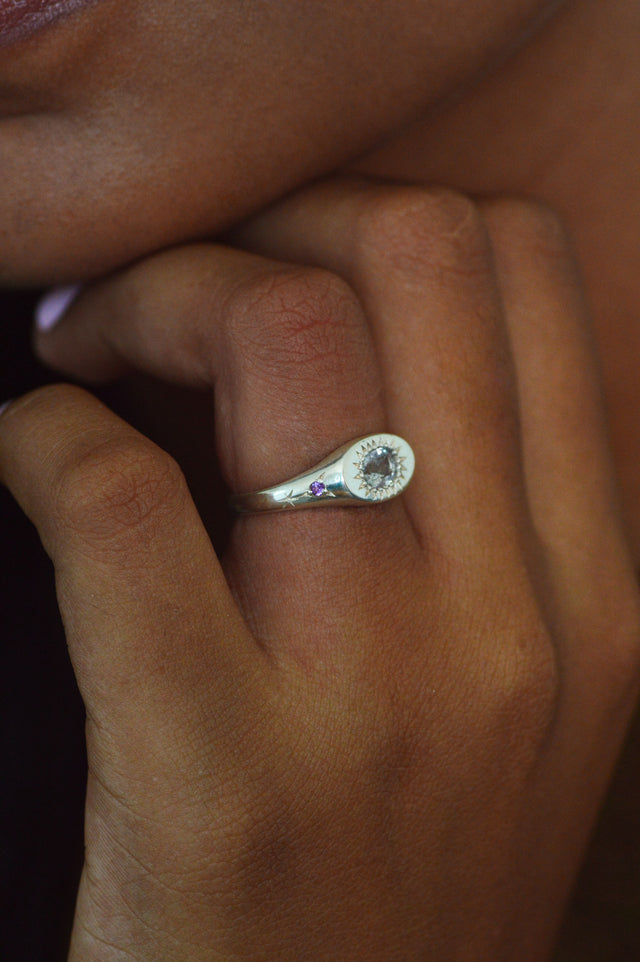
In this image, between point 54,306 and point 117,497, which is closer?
point 117,497

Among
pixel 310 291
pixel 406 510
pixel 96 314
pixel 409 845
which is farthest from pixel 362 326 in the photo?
pixel 409 845

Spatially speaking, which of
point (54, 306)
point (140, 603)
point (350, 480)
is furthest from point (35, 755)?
point (54, 306)

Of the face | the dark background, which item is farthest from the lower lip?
the dark background

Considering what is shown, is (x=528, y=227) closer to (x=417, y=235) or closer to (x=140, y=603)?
(x=417, y=235)

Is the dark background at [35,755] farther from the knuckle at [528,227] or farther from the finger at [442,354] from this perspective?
the knuckle at [528,227]

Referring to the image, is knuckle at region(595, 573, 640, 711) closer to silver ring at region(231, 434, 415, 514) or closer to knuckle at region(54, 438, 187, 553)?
silver ring at region(231, 434, 415, 514)

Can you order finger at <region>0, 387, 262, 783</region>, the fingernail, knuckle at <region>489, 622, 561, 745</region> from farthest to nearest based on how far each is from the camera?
the fingernail
knuckle at <region>489, 622, 561, 745</region>
finger at <region>0, 387, 262, 783</region>
